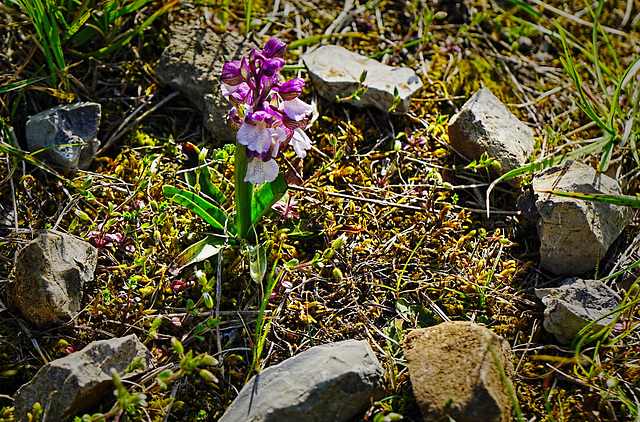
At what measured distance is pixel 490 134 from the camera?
296 centimetres

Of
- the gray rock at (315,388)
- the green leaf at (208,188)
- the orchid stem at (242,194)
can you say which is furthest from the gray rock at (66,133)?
the gray rock at (315,388)

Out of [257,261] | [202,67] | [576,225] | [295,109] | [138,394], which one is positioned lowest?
[138,394]

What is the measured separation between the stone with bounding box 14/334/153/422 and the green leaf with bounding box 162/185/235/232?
2.31 feet

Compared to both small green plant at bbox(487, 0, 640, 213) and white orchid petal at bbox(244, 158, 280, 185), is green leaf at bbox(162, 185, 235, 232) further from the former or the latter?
small green plant at bbox(487, 0, 640, 213)

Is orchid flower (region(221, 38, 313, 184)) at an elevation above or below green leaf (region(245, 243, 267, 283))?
above

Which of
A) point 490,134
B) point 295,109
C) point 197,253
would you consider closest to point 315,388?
point 197,253

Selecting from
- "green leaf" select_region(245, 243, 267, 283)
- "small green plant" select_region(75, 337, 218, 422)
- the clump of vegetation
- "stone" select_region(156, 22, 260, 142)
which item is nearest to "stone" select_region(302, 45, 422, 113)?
the clump of vegetation

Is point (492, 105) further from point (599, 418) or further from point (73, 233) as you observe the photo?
point (73, 233)

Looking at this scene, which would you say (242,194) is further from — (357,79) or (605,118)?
(605,118)

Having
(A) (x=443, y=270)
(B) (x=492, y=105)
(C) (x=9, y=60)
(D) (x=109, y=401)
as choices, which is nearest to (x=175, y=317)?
(D) (x=109, y=401)

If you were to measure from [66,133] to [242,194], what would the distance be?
3.82 ft

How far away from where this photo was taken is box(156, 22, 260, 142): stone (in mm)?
3018

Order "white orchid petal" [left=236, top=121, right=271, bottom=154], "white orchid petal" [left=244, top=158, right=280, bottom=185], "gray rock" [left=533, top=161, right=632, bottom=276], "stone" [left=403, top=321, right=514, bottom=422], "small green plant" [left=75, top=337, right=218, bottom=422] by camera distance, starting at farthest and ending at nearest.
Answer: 1. "gray rock" [left=533, top=161, right=632, bottom=276]
2. "white orchid petal" [left=244, top=158, right=280, bottom=185]
3. "white orchid petal" [left=236, top=121, right=271, bottom=154]
4. "stone" [left=403, top=321, right=514, bottom=422]
5. "small green plant" [left=75, top=337, right=218, bottom=422]

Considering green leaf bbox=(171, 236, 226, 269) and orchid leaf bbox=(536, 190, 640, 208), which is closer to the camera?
orchid leaf bbox=(536, 190, 640, 208)
